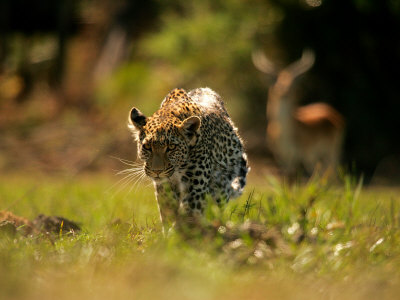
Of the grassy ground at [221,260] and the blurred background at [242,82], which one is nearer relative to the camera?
the grassy ground at [221,260]

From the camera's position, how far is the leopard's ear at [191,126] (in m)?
6.43

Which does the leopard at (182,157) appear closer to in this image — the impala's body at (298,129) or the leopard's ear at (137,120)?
the leopard's ear at (137,120)

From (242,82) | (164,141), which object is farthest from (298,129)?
(164,141)

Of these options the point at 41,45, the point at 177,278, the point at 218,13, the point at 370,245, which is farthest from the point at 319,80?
the point at 177,278

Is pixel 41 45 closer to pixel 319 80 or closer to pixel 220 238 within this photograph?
pixel 319 80

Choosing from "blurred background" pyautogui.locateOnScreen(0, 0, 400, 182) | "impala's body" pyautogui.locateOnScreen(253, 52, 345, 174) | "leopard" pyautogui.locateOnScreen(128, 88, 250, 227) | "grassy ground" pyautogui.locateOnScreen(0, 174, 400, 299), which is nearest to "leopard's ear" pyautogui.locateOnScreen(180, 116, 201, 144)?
"leopard" pyautogui.locateOnScreen(128, 88, 250, 227)

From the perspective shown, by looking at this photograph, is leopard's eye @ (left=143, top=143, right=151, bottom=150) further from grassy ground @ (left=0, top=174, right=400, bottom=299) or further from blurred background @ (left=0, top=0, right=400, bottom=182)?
blurred background @ (left=0, top=0, right=400, bottom=182)

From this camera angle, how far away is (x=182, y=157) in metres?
6.43

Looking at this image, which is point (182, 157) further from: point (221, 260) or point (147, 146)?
point (221, 260)

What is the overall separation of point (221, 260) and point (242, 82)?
17946 mm

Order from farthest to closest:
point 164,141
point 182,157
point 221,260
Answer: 1. point 182,157
2. point 164,141
3. point 221,260

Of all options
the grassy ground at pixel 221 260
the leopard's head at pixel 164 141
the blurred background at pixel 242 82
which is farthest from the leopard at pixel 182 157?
the blurred background at pixel 242 82

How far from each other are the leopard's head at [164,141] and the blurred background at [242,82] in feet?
42.1

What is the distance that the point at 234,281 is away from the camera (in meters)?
4.71
